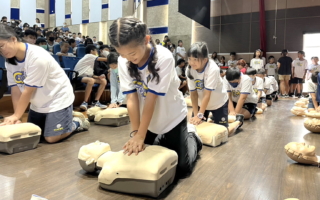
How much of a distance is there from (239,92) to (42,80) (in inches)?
91.0

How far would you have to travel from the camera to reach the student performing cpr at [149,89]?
3.83 ft

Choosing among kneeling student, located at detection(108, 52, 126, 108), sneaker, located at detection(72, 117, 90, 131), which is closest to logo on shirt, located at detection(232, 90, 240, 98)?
kneeling student, located at detection(108, 52, 126, 108)

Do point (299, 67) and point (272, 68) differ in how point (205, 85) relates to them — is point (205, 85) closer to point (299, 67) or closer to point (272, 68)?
point (299, 67)

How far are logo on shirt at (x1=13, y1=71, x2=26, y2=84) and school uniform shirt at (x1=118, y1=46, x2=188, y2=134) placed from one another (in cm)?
103

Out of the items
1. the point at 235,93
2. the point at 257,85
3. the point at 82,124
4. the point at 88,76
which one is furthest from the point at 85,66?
the point at 257,85

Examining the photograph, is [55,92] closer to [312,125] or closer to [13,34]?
[13,34]

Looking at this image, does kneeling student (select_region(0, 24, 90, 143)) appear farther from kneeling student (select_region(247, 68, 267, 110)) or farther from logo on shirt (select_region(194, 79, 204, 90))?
kneeling student (select_region(247, 68, 267, 110))

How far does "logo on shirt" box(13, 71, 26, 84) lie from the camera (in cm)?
201

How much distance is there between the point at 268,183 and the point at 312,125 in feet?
5.24

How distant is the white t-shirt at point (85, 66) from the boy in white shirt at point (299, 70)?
244 inches

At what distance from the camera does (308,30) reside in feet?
26.6

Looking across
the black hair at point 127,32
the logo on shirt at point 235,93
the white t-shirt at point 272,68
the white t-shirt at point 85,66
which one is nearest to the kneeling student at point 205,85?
the logo on shirt at point 235,93

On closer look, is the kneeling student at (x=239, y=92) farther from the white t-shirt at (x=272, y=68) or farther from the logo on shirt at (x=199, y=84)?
the white t-shirt at (x=272, y=68)

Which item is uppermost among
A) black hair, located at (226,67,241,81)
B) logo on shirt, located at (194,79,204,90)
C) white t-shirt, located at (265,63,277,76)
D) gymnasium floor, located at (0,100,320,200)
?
white t-shirt, located at (265,63,277,76)
